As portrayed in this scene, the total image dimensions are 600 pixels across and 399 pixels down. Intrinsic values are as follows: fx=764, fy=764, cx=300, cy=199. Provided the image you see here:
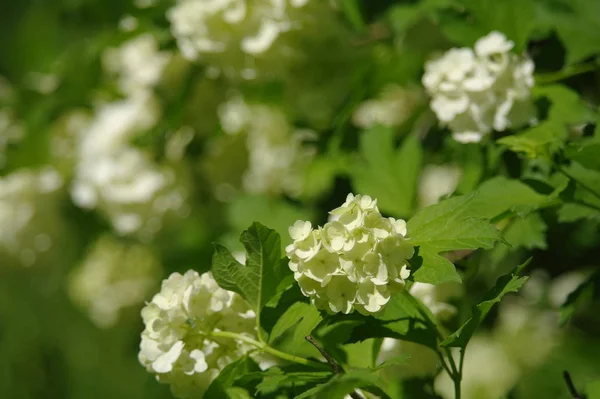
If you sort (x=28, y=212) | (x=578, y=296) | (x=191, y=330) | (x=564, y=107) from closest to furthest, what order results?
(x=191, y=330) < (x=578, y=296) < (x=564, y=107) < (x=28, y=212)

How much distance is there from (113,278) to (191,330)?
1.53 metres

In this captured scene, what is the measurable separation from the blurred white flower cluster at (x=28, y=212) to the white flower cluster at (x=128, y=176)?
0.20 m

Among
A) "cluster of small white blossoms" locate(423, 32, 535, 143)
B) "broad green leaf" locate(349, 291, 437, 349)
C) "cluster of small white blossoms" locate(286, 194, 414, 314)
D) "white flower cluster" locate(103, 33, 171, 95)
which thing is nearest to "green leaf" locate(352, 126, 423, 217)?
"cluster of small white blossoms" locate(423, 32, 535, 143)

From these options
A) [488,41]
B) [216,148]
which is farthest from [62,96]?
[488,41]

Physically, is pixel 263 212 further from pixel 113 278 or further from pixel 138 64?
pixel 113 278

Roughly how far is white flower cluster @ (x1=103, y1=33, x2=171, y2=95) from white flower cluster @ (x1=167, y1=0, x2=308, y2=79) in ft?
0.98

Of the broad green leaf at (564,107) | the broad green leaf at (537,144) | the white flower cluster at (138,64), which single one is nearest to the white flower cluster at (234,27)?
the white flower cluster at (138,64)

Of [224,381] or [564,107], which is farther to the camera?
[564,107]

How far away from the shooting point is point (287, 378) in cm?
85

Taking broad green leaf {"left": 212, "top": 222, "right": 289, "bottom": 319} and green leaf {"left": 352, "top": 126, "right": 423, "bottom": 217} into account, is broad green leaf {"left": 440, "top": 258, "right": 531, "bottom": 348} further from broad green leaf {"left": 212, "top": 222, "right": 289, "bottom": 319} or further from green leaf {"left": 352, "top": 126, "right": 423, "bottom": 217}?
green leaf {"left": 352, "top": 126, "right": 423, "bottom": 217}

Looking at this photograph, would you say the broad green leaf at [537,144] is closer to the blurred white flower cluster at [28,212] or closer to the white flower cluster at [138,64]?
the white flower cluster at [138,64]

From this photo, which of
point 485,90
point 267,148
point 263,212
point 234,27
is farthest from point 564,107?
point 267,148

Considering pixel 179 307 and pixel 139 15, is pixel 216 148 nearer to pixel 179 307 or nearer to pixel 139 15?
pixel 139 15

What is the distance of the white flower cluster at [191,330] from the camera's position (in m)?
0.90
